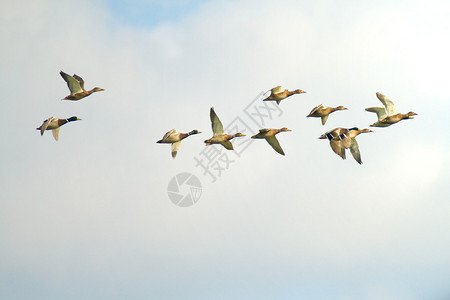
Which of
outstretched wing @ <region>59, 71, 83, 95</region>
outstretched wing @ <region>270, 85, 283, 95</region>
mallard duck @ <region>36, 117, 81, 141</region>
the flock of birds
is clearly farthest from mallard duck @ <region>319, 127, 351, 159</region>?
mallard duck @ <region>36, 117, 81, 141</region>

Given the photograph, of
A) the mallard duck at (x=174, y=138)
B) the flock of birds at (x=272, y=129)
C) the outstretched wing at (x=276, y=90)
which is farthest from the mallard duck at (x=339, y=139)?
the mallard duck at (x=174, y=138)

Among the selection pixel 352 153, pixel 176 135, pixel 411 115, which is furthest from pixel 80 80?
pixel 411 115

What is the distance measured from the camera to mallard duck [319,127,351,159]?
5112cm

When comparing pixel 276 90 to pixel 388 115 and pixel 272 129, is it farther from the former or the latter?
pixel 388 115

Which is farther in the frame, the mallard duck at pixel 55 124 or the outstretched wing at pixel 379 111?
the outstretched wing at pixel 379 111

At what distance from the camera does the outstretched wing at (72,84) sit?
53.3 metres

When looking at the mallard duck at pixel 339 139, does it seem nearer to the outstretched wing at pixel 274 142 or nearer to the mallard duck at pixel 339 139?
the mallard duck at pixel 339 139

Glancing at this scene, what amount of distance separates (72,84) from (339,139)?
19126 millimetres

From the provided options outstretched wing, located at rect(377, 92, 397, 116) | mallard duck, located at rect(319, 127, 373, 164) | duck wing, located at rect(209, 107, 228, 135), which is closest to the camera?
mallard duck, located at rect(319, 127, 373, 164)

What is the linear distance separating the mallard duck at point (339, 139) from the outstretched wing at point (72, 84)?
1783 centimetres

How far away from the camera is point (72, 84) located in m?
53.8

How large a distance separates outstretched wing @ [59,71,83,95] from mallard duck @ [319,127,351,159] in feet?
58.5

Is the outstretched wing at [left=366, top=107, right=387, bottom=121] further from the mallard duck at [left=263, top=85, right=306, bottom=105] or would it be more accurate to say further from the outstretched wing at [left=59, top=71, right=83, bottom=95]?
the outstretched wing at [left=59, top=71, right=83, bottom=95]

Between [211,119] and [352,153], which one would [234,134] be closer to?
[211,119]
